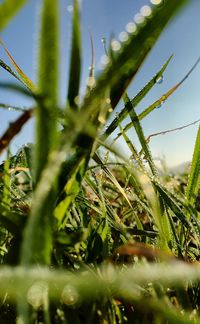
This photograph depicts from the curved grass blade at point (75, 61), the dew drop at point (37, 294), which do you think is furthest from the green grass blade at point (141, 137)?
the dew drop at point (37, 294)

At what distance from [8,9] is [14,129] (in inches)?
7.9

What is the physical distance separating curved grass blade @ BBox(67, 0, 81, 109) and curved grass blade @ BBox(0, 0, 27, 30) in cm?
10

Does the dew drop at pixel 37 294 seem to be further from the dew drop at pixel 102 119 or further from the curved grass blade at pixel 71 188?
the dew drop at pixel 102 119

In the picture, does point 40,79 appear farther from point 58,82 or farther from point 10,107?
point 10,107

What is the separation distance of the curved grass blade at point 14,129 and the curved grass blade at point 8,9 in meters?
0.15

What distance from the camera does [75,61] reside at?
625 mm

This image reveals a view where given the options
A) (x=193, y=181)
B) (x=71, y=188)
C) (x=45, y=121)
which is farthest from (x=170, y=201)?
(x=45, y=121)

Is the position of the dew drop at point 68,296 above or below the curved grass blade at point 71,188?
below

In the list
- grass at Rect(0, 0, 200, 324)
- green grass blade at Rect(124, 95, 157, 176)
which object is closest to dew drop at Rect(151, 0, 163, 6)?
grass at Rect(0, 0, 200, 324)

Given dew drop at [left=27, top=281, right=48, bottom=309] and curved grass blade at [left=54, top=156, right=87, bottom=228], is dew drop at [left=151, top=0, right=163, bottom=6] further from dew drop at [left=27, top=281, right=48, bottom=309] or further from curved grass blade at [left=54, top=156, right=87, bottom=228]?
dew drop at [left=27, top=281, right=48, bottom=309]

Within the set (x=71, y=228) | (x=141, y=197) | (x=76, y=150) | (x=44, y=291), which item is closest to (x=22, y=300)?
(x=44, y=291)

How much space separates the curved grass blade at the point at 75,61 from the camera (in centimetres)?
60

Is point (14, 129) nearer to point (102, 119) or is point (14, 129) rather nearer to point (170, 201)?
point (102, 119)

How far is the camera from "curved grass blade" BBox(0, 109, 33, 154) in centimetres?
65
